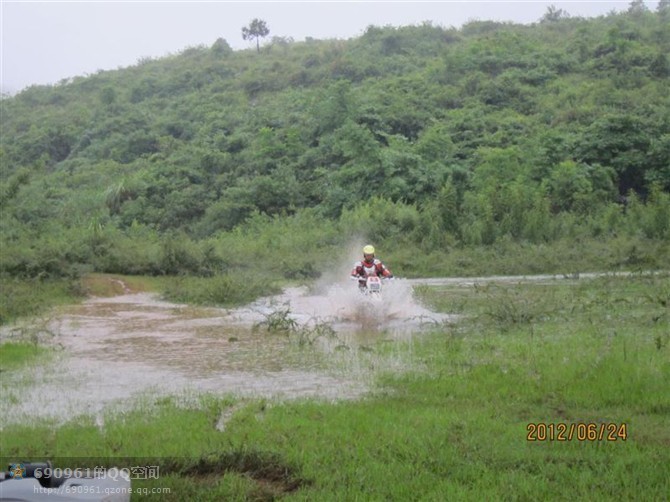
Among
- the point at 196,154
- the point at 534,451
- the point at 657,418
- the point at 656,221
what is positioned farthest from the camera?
the point at 196,154

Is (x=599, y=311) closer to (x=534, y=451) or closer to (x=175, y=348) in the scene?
(x=175, y=348)

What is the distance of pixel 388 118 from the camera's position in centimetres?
4831

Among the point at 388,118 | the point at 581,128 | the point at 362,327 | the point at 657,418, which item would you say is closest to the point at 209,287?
the point at 362,327

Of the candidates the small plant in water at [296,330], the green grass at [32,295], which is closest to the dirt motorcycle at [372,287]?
the small plant in water at [296,330]

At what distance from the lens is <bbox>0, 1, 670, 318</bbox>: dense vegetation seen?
98.4 ft

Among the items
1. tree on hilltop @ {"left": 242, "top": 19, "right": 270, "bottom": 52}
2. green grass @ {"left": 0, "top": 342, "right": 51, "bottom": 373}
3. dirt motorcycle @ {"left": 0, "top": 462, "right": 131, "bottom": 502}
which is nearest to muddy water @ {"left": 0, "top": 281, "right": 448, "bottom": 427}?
green grass @ {"left": 0, "top": 342, "right": 51, "bottom": 373}

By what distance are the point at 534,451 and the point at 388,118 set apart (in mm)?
42974

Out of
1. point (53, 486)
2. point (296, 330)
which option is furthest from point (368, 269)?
point (53, 486)

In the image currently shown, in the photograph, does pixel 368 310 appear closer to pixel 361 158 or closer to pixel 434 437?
pixel 434 437

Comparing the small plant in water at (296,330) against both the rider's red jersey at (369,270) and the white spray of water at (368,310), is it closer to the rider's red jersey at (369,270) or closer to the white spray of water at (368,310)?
the white spray of water at (368,310)

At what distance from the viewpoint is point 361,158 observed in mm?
41438

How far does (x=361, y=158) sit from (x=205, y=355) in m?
29.6
